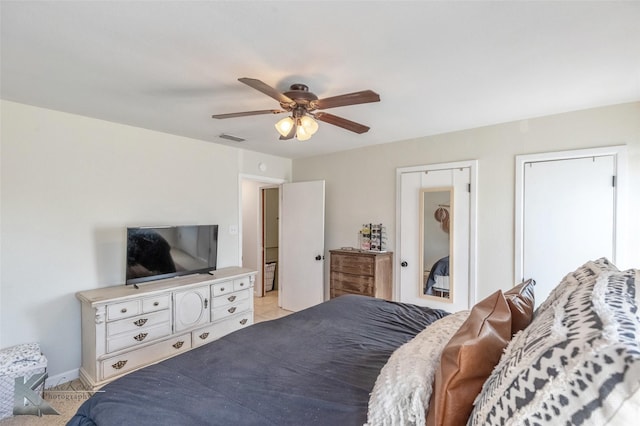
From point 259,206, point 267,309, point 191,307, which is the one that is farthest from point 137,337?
point 259,206

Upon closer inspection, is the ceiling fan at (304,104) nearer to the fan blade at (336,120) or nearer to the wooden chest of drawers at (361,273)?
the fan blade at (336,120)

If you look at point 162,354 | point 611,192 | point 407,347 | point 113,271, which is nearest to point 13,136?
point 113,271

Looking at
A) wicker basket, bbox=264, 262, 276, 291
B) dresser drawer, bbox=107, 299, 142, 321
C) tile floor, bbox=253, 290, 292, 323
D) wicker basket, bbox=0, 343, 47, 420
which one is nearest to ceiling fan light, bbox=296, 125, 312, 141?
dresser drawer, bbox=107, 299, 142, 321

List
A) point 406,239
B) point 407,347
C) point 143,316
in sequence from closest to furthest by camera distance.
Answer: point 407,347 < point 143,316 < point 406,239

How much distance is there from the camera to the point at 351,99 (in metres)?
1.85

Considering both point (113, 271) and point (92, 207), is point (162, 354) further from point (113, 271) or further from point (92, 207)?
point (92, 207)

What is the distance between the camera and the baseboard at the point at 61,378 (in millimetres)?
2680

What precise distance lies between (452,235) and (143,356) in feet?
10.9

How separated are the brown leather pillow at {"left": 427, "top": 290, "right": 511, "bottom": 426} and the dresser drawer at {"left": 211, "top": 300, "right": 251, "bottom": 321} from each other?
9.42ft

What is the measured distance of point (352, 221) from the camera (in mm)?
4316

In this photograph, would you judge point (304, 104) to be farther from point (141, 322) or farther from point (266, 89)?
point (141, 322)

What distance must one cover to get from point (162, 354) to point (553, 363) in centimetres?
324

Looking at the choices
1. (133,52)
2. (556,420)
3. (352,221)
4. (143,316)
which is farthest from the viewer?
(352,221)

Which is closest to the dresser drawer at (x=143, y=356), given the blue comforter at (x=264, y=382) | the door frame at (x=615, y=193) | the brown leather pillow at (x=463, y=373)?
the blue comforter at (x=264, y=382)
